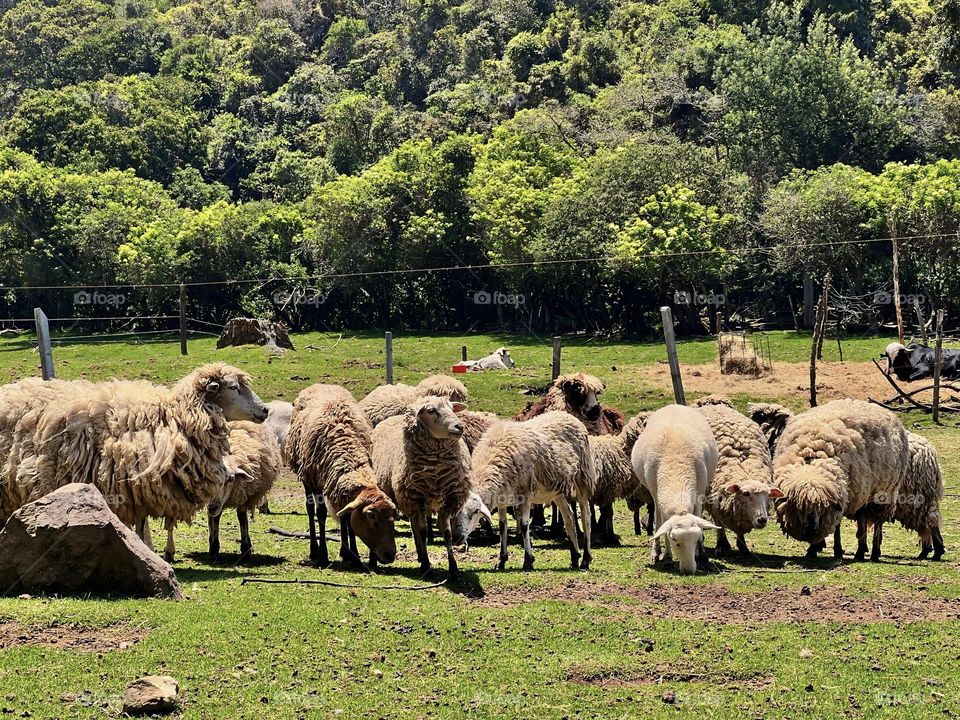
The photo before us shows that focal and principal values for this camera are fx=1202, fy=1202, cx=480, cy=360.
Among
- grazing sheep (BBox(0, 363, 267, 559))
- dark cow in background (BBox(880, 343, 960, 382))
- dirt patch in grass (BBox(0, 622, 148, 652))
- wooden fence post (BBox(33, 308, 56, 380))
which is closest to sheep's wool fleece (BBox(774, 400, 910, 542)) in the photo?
grazing sheep (BBox(0, 363, 267, 559))

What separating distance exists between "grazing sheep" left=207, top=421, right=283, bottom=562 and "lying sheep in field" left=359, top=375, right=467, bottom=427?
9.90ft

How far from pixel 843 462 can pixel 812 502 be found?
91 centimetres

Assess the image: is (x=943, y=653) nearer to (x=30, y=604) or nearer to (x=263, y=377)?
(x=30, y=604)

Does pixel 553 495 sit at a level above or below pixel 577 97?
below

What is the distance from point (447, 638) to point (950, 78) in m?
80.0

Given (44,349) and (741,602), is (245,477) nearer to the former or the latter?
(741,602)

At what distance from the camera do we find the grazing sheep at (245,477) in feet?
45.0

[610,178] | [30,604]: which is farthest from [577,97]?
[30,604]

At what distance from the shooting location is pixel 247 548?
1400 cm

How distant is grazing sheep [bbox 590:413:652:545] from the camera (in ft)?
54.9

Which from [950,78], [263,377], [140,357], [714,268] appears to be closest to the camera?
[263,377]

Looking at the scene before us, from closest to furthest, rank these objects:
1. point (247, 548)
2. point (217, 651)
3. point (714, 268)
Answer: point (217, 651) < point (247, 548) < point (714, 268)

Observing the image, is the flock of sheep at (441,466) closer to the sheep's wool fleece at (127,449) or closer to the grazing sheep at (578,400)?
the sheep's wool fleece at (127,449)

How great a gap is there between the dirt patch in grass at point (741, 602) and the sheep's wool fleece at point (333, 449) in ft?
7.29
